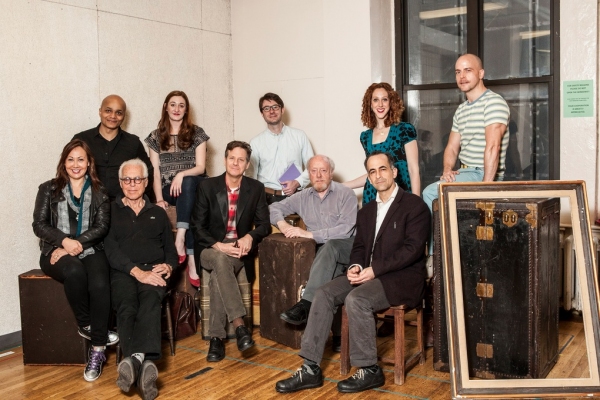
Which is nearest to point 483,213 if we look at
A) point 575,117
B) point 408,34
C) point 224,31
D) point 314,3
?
point 575,117

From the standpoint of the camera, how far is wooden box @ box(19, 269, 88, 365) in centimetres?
448

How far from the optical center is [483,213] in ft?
12.7

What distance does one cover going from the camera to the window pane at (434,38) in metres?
5.85

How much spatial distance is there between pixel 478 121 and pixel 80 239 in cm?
271

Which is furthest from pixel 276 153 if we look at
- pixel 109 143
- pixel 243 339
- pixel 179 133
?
pixel 243 339

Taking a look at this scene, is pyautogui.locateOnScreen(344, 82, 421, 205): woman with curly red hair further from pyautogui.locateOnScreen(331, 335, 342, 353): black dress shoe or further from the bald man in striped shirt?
pyautogui.locateOnScreen(331, 335, 342, 353): black dress shoe

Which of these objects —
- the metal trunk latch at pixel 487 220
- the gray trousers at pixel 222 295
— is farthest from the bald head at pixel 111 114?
the metal trunk latch at pixel 487 220

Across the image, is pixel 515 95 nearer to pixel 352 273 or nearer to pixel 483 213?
pixel 483 213

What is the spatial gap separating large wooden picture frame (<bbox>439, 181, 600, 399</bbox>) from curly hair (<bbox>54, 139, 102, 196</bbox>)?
7.77 feet

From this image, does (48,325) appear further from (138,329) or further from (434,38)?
(434,38)

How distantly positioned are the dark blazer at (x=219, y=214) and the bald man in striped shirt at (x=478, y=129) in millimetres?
1273

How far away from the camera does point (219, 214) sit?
16.1ft

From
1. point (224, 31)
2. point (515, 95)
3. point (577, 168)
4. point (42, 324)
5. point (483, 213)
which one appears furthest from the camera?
point (224, 31)

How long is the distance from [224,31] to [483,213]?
150 inches
